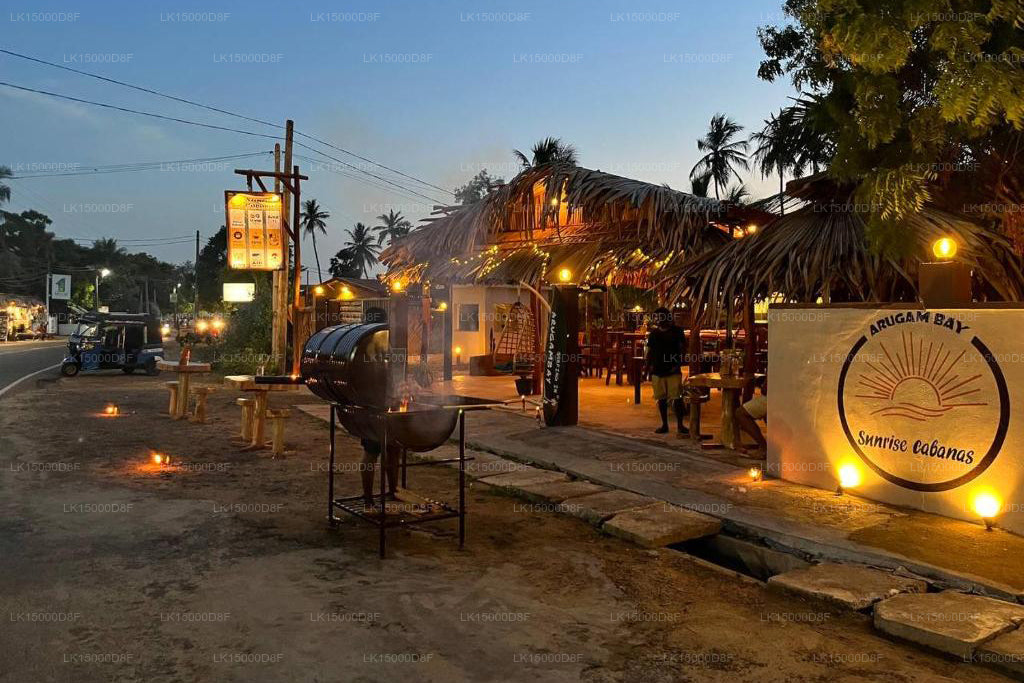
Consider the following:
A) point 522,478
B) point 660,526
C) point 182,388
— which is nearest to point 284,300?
point 182,388

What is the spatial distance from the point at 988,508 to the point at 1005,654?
2.40 metres

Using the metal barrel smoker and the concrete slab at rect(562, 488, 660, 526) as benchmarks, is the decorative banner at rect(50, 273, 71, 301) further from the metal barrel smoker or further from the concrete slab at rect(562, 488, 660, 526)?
the concrete slab at rect(562, 488, 660, 526)

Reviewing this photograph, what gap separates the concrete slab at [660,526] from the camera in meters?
5.96

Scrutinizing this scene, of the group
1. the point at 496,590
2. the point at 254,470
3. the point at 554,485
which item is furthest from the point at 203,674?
the point at 254,470

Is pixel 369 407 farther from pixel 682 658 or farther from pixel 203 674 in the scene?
pixel 682 658

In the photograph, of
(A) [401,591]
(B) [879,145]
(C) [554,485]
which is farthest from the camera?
(C) [554,485]

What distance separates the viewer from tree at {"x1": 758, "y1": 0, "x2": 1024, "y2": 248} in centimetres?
556

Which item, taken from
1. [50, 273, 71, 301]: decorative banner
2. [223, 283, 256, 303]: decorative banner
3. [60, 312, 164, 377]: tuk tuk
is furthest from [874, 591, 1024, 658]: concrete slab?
[50, 273, 71, 301]: decorative banner

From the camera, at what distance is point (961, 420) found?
6.14 m

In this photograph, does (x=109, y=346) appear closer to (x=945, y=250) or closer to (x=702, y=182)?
(x=945, y=250)

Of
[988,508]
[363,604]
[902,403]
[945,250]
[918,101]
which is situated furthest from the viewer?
[918,101]

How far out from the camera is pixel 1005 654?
12.6ft

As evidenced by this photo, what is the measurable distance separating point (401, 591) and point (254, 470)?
450 cm

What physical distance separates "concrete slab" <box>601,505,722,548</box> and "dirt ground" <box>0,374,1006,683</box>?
0.15 meters
